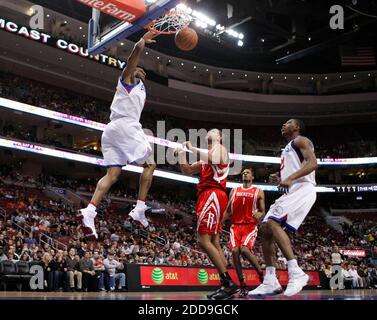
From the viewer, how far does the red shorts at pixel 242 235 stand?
7.89 meters

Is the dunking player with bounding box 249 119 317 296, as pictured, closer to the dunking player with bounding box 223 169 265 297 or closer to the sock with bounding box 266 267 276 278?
the sock with bounding box 266 267 276 278

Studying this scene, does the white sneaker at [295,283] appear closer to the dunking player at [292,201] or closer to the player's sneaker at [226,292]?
the dunking player at [292,201]

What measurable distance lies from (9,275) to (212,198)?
26.0ft

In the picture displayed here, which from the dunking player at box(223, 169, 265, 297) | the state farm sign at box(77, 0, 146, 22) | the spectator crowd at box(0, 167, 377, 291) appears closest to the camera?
the state farm sign at box(77, 0, 146, 22)

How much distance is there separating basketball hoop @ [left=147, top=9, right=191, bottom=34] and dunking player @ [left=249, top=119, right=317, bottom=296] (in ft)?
10.3

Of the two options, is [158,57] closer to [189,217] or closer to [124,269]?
[189,217]

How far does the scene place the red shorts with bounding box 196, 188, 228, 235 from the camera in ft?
18.7

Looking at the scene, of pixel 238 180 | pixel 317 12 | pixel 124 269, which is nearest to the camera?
pixel 124 269

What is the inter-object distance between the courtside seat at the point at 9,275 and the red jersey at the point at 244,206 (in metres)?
6.61

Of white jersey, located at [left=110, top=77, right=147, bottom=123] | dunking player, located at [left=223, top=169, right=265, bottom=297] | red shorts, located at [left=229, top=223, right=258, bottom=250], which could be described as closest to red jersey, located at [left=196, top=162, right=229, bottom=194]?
white jersey, located at [left=110, top=77, right=147, bottom=123]

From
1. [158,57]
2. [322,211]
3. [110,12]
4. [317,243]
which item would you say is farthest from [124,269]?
[322,211]

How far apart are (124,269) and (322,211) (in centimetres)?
2760

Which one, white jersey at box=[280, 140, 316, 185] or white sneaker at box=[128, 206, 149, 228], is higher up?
white jersey at box=[280, 140, 316, 185]
